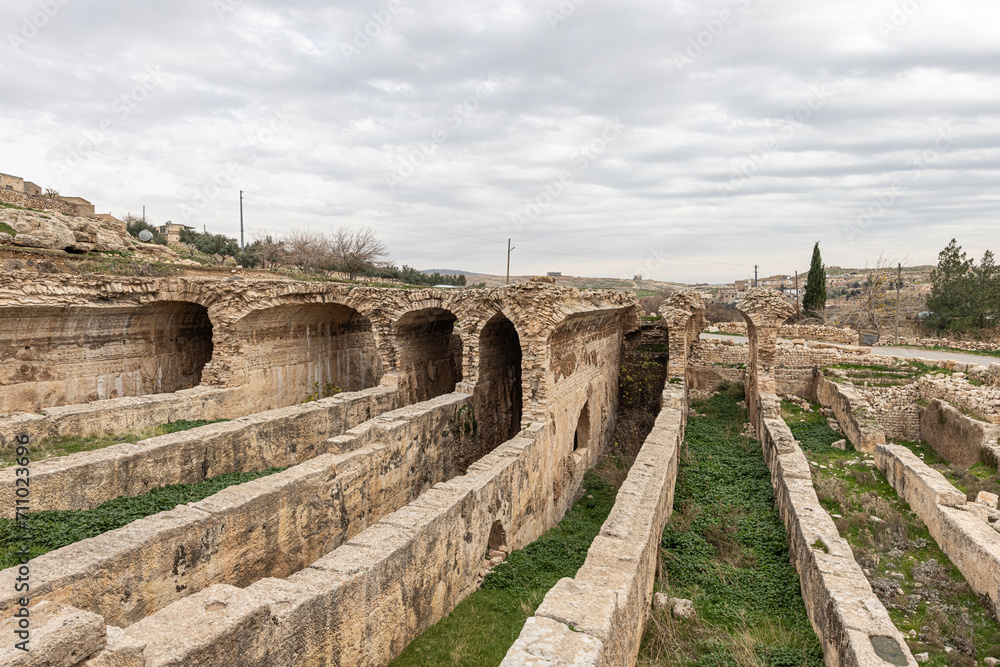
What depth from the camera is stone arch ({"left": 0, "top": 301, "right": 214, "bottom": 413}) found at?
10.1 meters

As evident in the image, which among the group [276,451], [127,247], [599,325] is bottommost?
[276,451]

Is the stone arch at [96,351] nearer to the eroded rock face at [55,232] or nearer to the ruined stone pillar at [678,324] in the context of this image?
the eroded rock face at [55,232]

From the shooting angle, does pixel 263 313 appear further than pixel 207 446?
Yes

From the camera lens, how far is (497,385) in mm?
12156

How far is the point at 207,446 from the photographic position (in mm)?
7594

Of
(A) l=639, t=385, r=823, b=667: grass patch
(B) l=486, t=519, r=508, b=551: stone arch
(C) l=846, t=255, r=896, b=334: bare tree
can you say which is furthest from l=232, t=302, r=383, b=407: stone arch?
(C) l=846, t=255, r=896, b=334: bare tree

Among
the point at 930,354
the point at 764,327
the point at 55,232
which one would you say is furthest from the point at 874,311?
the point at 55,232

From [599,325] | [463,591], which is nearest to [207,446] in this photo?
[463,591]

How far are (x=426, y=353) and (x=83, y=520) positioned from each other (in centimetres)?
860

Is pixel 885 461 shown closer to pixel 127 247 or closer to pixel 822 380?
pixel 822 380

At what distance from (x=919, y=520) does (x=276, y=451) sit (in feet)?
33.6

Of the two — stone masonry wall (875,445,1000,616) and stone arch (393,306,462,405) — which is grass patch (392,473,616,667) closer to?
stone masonry wall (875,445,1000,616)

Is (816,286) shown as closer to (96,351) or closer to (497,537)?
(497,537)

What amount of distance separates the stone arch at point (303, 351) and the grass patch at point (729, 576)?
29.1ft
